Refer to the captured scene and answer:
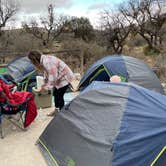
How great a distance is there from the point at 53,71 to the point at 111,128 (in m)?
1.92

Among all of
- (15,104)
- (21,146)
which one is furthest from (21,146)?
(15,104)

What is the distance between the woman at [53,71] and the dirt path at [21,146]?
22.3 inches

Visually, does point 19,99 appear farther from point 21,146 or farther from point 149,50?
point 149,50

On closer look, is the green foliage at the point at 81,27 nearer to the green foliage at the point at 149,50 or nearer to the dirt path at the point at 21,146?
the green foliage at the point at 149,50

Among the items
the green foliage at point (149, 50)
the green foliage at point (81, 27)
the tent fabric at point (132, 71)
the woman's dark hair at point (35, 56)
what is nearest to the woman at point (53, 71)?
the woman's dark hair at point (35, 56)

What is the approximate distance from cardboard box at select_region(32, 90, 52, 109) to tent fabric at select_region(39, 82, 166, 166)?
6.22ft

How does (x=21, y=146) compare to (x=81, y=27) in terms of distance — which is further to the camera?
(x=81, y=27)

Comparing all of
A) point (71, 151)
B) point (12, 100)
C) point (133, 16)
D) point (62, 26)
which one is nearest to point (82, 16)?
point (62, 26)

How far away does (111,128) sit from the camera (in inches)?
98.7

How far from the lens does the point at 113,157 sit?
2.35 meters

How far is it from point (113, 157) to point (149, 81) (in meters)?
3.03

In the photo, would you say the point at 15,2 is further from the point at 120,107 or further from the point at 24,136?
the point at 120,107

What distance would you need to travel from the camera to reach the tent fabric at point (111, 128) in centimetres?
237

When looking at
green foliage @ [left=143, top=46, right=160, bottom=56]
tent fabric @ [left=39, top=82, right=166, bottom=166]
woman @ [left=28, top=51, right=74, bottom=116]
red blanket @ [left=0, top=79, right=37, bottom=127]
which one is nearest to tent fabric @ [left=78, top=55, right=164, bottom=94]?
woman @ [left=28, top=51, right=74, bottom=116]
